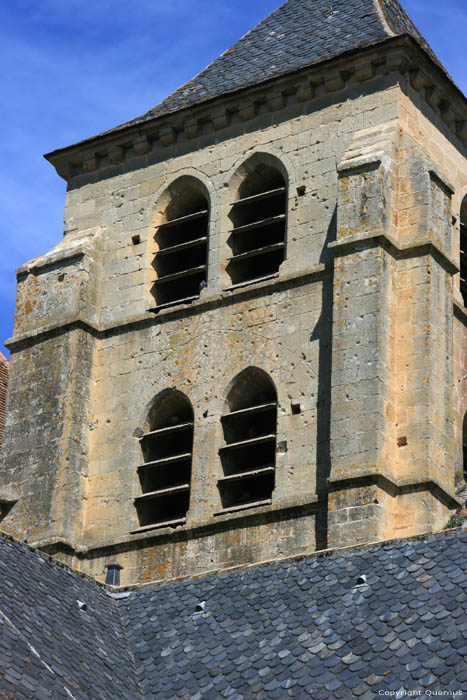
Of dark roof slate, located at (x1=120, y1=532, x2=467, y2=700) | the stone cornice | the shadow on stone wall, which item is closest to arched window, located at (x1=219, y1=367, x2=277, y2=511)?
the shadow on stone wall

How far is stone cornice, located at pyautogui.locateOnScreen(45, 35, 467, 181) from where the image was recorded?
26359 millimetres

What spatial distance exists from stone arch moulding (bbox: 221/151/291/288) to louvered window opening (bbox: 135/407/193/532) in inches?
76.7

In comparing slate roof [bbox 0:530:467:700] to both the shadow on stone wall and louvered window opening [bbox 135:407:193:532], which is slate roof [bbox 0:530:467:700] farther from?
louvered window opening [bbox 135:407:193:532]

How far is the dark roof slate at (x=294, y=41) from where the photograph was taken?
1080 inches

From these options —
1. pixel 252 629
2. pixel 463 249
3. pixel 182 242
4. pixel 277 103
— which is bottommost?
pixel 252 629

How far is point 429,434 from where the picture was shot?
78.2 ft

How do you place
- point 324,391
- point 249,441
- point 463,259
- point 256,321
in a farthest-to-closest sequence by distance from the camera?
point 463,259 → point 256,321 → point 249,441 → point 324,391

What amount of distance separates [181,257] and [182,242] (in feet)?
0.71

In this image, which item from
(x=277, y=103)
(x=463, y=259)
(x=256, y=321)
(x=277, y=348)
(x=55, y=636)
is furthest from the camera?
(x=463, y=259)

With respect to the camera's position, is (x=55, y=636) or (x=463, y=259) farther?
(x=463, y=259)

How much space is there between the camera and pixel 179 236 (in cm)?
2780

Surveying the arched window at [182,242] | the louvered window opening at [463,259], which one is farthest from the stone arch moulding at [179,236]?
the louvered window opening at [463,259]

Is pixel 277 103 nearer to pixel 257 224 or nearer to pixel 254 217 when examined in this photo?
pixel 254 217

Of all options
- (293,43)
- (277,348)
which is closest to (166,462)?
(277,348)
